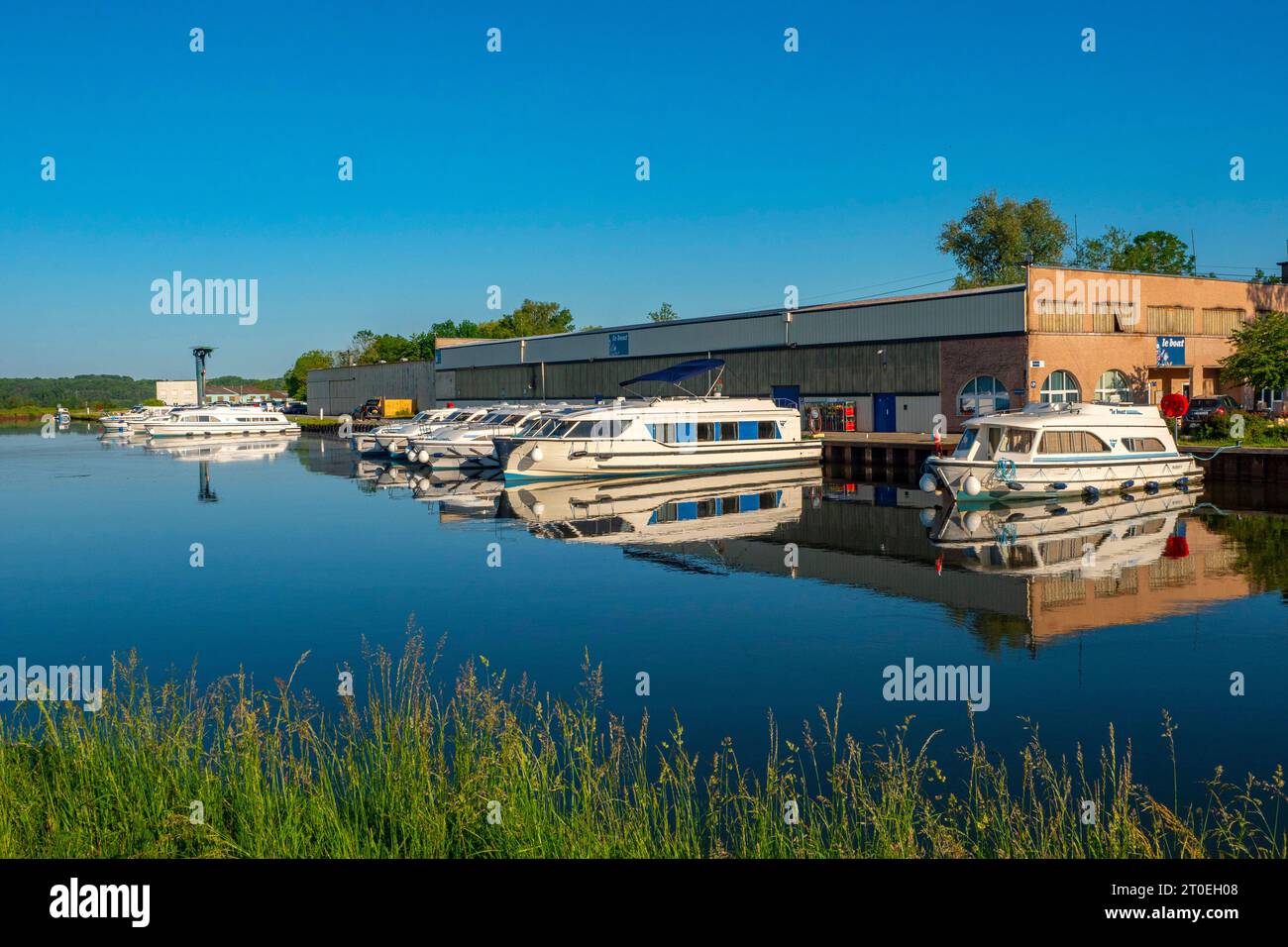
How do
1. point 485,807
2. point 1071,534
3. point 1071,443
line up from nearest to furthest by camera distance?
point 485,807 < point 1071,534 < point 1071,443

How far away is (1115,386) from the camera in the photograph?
4666 centimetres

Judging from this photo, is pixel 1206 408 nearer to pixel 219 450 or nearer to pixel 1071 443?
pixel 1071 443

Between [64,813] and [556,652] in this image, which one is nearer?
[64,813]

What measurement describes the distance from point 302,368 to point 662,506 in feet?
509

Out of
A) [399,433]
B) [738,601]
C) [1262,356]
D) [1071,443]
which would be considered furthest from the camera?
[399,433]

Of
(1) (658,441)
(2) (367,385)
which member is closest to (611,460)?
(1) (658,441)

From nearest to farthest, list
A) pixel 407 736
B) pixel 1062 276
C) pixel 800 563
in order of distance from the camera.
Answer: pixel 407 736 < pixel 800 563 < pixel 1062 276

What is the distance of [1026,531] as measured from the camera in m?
26.2

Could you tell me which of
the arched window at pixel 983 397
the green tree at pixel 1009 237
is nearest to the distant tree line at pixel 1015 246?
the green tree at pixel 1009 237

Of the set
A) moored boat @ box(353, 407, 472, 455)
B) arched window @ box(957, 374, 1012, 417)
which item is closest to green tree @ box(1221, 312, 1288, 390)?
arched window @ box(957, 374, 1012, 417)

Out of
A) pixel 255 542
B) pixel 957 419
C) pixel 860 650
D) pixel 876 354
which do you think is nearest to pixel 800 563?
pixel 860 650

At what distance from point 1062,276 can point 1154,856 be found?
43.0 m

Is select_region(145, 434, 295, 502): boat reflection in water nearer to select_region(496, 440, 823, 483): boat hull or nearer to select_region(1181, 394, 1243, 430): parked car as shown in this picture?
select_region(496, 440, 823, 483): boat hull
